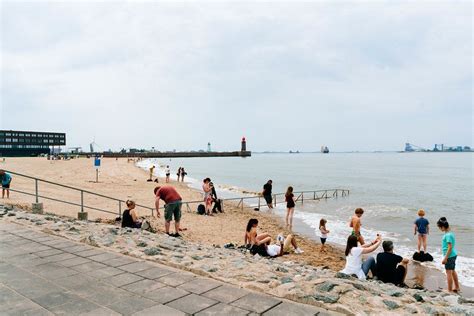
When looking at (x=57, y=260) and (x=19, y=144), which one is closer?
(x=57, y=260)

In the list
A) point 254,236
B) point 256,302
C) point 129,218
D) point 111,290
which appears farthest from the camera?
point 129,218

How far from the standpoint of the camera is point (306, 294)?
3.69 m

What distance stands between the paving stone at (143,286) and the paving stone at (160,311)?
1.43 ft

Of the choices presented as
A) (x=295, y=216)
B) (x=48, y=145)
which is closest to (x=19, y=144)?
(x=48, y=145)

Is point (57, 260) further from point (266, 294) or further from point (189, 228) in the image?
point (189, 228)

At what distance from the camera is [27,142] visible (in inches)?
4099

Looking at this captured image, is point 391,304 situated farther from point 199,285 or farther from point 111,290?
point 111,290

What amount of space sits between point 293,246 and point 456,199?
89.3 ft

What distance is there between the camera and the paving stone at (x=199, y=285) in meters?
3.83

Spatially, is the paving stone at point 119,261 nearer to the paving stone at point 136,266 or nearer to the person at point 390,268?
the paving stone at point 136,266

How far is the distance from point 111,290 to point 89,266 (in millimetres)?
1011

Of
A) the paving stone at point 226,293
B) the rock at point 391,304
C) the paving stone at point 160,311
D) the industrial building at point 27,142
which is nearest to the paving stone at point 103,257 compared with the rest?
the paving stone at point 160,311

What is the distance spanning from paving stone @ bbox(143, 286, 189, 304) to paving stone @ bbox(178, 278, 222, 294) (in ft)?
0.33

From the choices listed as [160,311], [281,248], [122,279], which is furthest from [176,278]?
[281,248]
